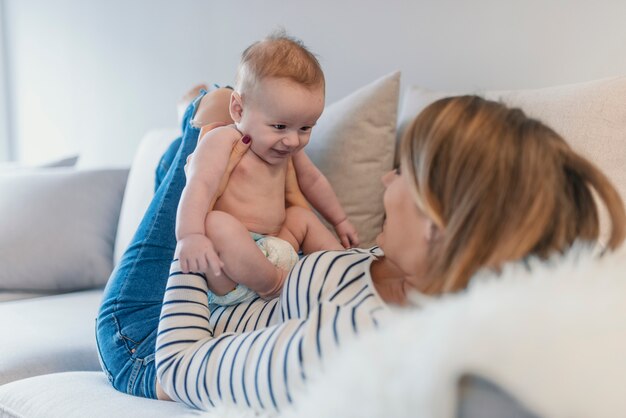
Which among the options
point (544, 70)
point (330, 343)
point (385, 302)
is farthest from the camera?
point (544, 70)

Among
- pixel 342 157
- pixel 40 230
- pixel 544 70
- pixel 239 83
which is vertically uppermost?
pixel 239 83

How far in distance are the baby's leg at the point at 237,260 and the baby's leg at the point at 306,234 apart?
224 millimetres

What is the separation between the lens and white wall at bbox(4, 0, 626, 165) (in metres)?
1.89

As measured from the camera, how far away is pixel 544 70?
190 centimetres

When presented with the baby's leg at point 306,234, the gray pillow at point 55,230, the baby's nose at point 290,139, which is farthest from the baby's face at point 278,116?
the gray pillow at point 55,230

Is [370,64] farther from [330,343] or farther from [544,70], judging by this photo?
[330,343]

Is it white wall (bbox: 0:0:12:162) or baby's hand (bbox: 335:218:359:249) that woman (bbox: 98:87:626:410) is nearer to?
baby's hand (bbox: 335:218:359:249)

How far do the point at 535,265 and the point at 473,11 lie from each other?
1321mm

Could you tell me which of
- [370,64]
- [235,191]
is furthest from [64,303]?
[370,64]

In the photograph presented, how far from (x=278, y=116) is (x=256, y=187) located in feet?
0.51

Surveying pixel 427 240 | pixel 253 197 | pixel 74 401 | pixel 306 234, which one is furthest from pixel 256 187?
pixel 427 240

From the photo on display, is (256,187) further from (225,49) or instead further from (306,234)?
(225,49)

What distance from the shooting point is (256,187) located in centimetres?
150

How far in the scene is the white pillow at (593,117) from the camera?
1.41 meters
